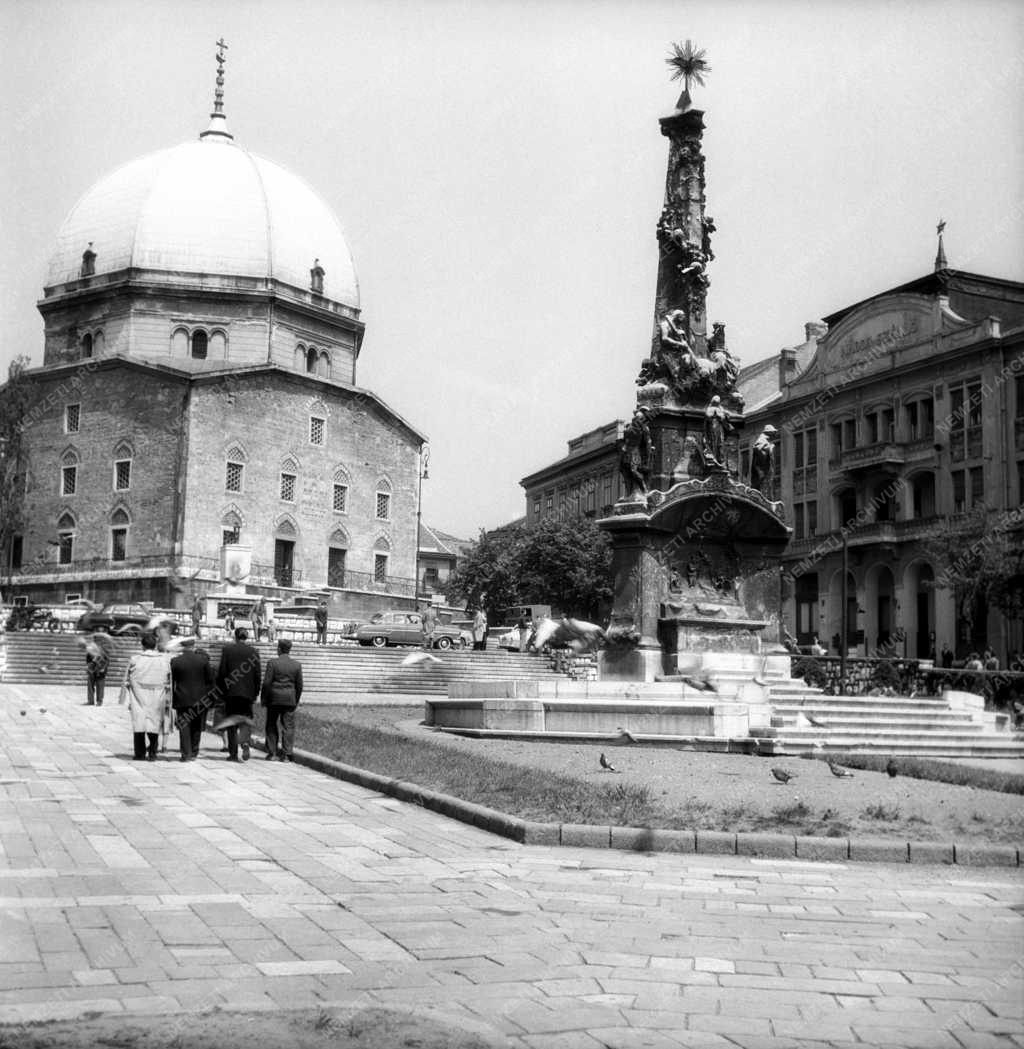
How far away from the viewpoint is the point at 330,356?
75.1m

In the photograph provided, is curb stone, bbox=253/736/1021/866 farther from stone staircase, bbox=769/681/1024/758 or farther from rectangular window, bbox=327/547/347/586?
rectangular window, bbox=327/547/347/586

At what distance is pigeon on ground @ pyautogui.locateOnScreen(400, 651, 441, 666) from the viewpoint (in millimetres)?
38562

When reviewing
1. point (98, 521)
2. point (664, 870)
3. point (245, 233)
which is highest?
point (245, 233)

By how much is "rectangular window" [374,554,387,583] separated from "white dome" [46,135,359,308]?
611 inches

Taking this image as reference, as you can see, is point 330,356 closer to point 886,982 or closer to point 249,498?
point 249,498

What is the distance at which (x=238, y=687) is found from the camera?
54.6 feet

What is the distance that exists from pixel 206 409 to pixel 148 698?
50.7 m

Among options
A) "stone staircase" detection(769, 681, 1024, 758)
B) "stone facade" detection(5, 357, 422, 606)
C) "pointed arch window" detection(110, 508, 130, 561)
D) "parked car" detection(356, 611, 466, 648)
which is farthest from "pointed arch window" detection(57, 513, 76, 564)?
"stone staircase" detection(769, 681, 1024, 758)

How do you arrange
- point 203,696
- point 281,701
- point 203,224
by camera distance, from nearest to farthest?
point 203,696
point 281,701
point 203,224

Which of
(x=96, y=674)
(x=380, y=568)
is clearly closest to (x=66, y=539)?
(x=380, y=568)

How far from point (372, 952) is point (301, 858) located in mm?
2860

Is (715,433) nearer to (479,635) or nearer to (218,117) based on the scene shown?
(479,635)

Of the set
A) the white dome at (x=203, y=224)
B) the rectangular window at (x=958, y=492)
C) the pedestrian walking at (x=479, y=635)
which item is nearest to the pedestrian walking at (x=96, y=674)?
the pedestrian walking at (x=479, y=635)

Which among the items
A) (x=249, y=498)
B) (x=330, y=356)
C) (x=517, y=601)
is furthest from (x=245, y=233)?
(x=517, y=601)
